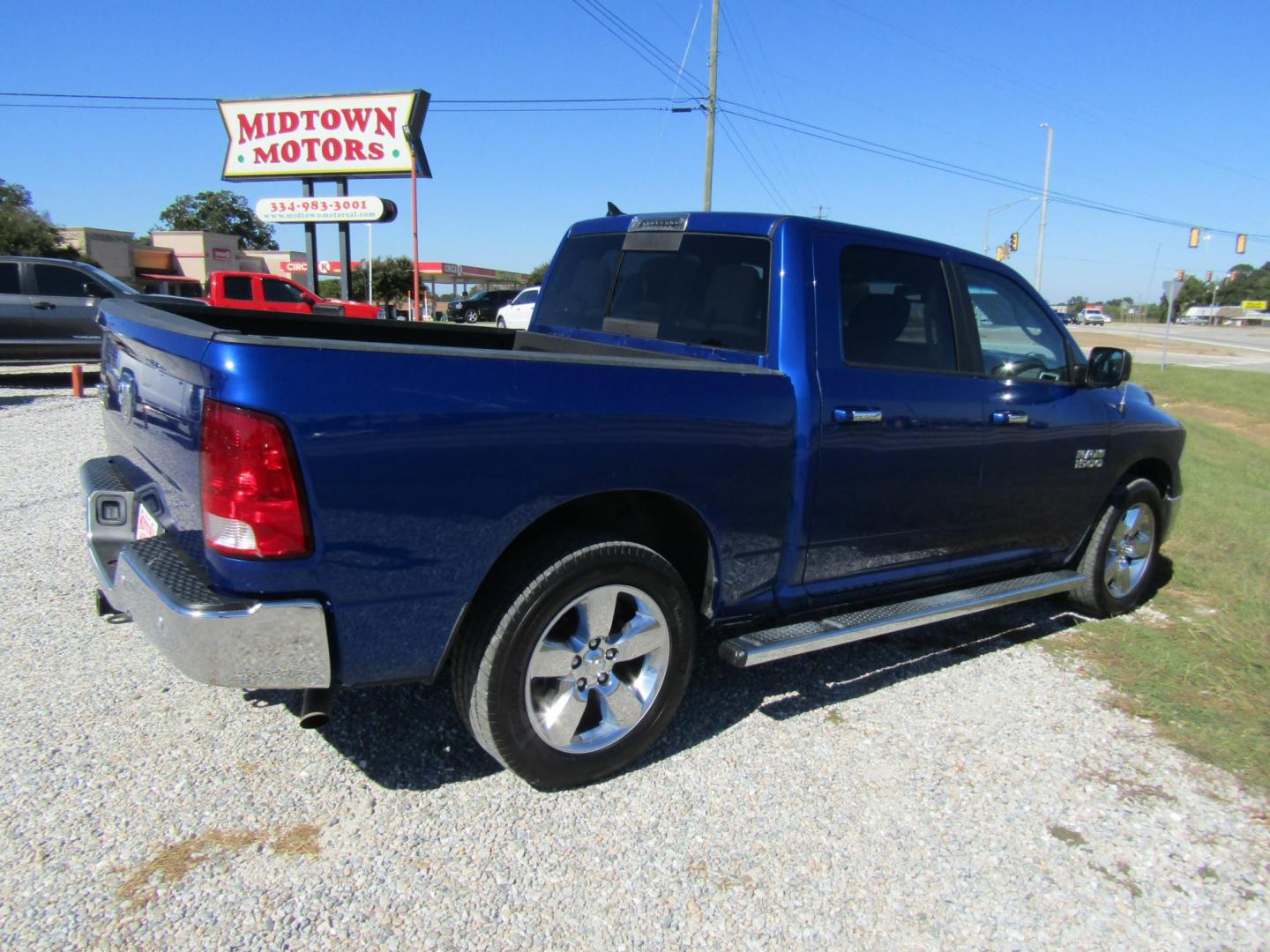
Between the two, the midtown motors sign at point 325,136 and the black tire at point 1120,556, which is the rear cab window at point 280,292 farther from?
the black tire at point 1120,556

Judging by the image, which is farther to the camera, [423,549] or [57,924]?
[423,549]

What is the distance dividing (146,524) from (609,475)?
151 centimetres

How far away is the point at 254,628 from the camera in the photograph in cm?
231

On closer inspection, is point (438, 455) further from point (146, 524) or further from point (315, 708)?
point (146, 524)

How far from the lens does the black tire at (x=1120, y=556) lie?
4.74m

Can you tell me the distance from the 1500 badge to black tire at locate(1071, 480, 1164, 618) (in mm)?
379

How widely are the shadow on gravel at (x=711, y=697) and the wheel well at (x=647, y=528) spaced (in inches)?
21.7

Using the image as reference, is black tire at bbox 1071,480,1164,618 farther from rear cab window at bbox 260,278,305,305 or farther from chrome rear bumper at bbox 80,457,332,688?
rear cab window at bbox 260,278,305,305

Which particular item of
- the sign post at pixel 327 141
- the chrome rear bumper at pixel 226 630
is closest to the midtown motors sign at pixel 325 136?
the sign post at pixel 327 141

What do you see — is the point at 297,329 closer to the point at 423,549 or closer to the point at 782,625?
the point at 423,549

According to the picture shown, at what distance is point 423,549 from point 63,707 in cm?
180

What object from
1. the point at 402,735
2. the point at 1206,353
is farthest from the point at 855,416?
the point at 1206,353

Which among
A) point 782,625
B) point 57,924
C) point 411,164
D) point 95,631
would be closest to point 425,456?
point 57,924

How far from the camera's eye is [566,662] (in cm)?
288
